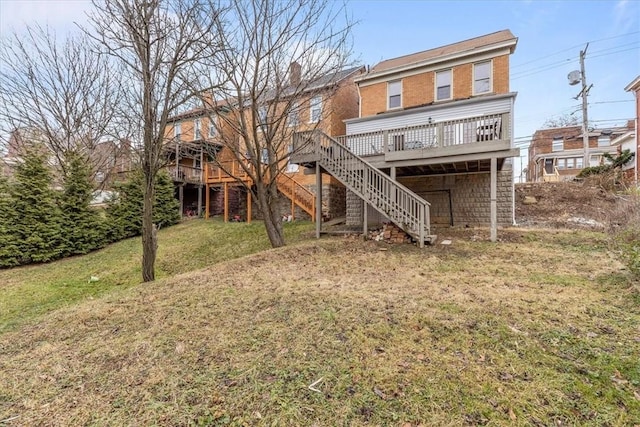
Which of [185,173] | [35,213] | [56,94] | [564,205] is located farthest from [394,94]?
[56,94]

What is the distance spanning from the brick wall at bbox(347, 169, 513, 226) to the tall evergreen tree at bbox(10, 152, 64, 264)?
540 inches

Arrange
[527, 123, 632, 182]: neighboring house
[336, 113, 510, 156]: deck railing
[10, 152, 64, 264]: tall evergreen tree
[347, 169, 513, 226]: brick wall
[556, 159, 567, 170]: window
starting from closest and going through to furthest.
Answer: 1. [336, 113, 510, 156]: deck railing
2. [10, 152, 64, 264]: tall evergreen tree
3. [347, 169, 513, 226]: brick wall
4. [527, 123, 632, 182]: neighboring house
5. [556, 159, 567, 170]: window

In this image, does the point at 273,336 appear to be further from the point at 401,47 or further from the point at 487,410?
the point at 401,47

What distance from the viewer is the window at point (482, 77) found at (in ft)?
38.6

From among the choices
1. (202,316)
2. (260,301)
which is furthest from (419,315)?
(202,316)

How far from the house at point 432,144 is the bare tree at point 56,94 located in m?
Answer: 10.0

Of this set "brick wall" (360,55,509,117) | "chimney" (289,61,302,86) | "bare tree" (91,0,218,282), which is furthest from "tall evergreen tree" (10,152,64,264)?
"brick wall" (360,55,509,117)

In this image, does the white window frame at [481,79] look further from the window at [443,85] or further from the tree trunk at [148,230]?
the tree trunk at [148,230]

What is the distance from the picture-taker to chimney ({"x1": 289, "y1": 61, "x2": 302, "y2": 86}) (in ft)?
27.7

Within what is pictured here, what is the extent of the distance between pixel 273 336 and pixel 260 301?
3.63ft

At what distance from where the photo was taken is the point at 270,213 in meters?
9.26

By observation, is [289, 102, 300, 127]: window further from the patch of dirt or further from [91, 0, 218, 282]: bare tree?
the patch of dirt

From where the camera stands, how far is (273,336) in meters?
→ 3.32

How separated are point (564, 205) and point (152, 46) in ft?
51.0
